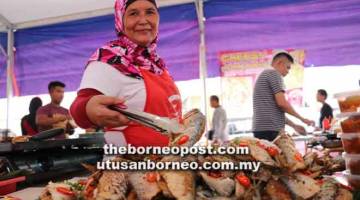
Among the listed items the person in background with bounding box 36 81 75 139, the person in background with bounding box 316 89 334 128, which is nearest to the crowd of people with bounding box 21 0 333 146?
the person in background with bounding box 36 81 75 139

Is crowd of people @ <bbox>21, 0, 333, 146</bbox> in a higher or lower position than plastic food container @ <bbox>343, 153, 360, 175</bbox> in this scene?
higher

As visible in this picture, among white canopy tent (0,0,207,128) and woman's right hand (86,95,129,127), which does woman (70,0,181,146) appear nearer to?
woman's right hand (86,95,129,127)

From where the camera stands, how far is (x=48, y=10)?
5918 millimetres

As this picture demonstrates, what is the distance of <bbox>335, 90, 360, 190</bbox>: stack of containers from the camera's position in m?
1.08

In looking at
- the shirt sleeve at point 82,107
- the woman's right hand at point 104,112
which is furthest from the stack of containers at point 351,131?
the shirt sleeve at point 82,107

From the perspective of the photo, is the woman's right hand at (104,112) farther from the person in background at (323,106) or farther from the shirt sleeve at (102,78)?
the person in background at (323,106)

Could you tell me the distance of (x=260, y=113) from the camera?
11.0 ft

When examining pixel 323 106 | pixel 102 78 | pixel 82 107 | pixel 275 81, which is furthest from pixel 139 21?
pixel 323 106

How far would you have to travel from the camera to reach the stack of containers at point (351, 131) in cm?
108

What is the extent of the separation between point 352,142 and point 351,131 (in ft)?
0.12

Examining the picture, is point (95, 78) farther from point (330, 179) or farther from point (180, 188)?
point (330, 179)

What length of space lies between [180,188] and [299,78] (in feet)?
15.4

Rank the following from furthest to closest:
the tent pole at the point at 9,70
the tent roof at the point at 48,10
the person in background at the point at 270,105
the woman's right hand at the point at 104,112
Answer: the tent pole at the point at 9,70 < the tent roof at the point at 48,10 < the person in background at the point at 270,105 < the woman's right hand at the point at 104,112

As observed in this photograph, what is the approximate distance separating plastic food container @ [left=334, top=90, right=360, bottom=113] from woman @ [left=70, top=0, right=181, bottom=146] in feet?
1.90
